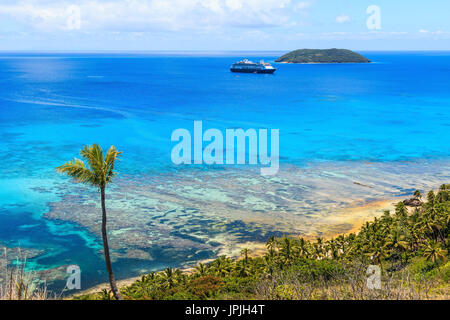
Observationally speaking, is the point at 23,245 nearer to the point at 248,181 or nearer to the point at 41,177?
the point at 41,177

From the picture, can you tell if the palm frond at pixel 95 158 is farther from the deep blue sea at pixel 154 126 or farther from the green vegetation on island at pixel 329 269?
the deep blue sea at pixel 154 126

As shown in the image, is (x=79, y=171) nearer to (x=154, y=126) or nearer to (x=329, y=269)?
(x=329, y=269)

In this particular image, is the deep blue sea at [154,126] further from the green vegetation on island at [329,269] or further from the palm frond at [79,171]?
the palm frond at [79,171]

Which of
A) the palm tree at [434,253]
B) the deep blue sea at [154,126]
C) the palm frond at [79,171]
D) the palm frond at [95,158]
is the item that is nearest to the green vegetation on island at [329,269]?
the palm tree at [434,253]

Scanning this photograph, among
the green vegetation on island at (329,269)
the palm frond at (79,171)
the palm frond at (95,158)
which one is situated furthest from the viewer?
the green vegetation on island at (329,269)

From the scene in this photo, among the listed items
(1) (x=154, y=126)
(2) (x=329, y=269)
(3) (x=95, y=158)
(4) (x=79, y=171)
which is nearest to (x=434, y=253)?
(2) (x=329, y=269)

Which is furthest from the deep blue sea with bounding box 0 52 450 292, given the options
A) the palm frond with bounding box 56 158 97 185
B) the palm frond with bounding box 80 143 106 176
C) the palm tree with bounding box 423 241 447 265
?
the palm tree with bounding box 423 241 447 265

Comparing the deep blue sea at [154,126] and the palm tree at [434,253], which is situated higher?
the deep blue sea at [154,126]

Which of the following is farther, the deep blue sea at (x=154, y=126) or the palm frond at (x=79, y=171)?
the deep blue sea at (x=154, y=126)

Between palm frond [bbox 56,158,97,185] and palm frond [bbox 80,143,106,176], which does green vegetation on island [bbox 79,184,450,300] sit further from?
palm frond [bbox 80,143,106,176]

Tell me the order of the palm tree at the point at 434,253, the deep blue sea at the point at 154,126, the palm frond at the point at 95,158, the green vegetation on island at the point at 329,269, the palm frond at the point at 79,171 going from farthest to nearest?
the deep blue sea at the point at 154,126 → the palm tree at the point at 434,253 → the green vegetation on island at the point at 329,269 → the palm frond at the point at 79,171 → the palm frond at the point at 95,158
